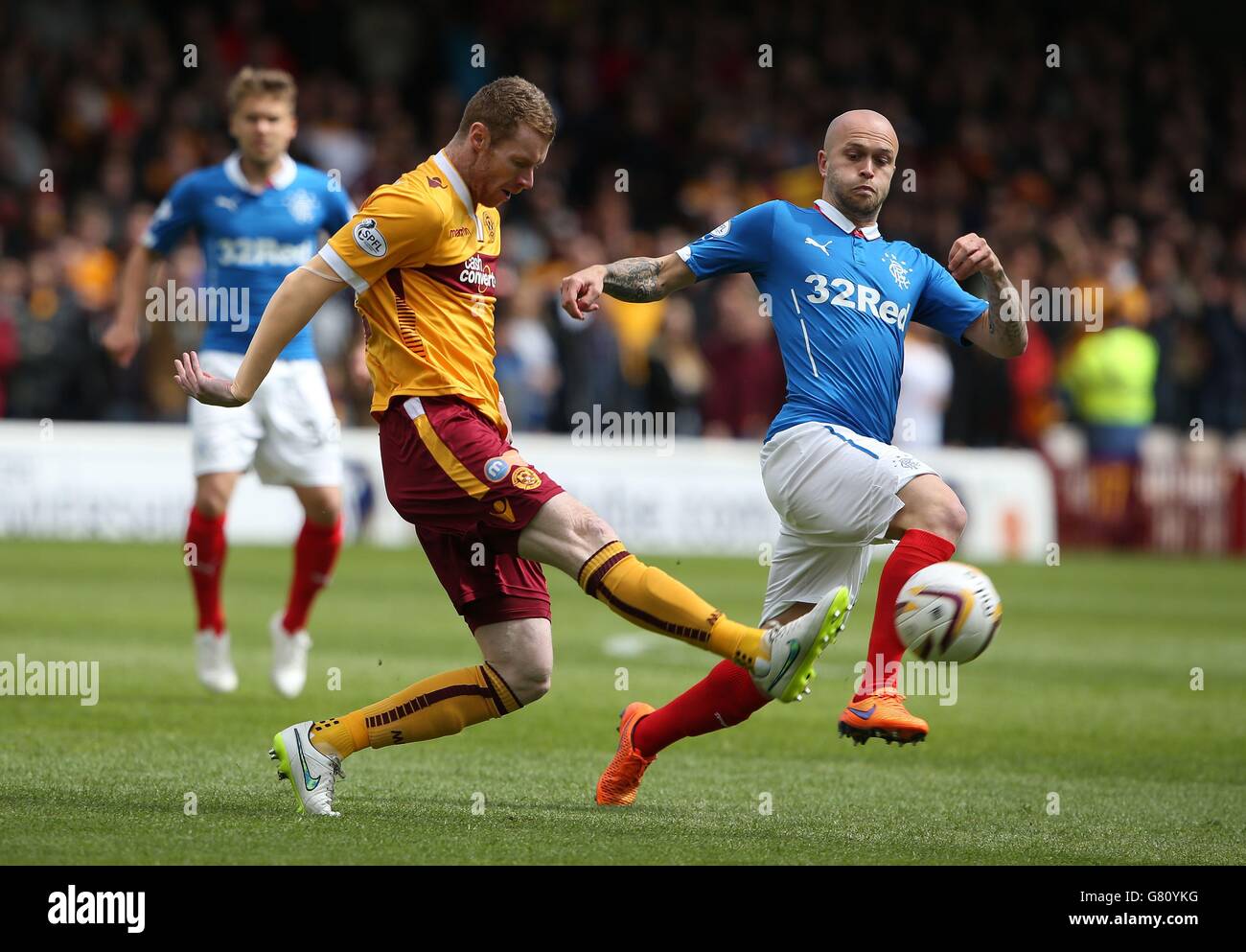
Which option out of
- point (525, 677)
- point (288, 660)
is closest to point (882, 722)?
point (525, 677)

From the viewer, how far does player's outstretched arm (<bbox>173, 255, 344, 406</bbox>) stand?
19.5 feet

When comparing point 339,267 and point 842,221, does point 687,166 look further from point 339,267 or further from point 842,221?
point 339,267

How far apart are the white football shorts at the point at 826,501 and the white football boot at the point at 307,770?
164cm

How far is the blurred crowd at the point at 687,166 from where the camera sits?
19453 mm

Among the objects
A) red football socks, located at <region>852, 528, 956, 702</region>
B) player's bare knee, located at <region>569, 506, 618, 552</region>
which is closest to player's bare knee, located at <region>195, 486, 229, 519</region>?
player's bare knee, located at <region>569, 506, 618, 552</region>

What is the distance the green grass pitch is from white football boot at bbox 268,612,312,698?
10cm

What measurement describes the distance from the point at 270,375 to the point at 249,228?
29.4 inches

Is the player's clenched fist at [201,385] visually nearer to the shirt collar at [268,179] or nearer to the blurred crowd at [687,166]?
the shirt collar at [268,179]

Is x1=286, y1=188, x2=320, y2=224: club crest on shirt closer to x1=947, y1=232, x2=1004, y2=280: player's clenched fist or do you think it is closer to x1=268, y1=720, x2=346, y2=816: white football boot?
x1=268, y1=720, x2=346, y2=816: white football boot

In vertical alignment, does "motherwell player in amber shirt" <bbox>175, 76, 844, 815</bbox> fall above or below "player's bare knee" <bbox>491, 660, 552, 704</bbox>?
above

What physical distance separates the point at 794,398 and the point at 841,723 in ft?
4.20

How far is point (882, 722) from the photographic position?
229 inches

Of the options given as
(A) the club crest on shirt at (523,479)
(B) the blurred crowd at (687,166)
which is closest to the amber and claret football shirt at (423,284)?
(A) the club crest on shirt at (523,479)
